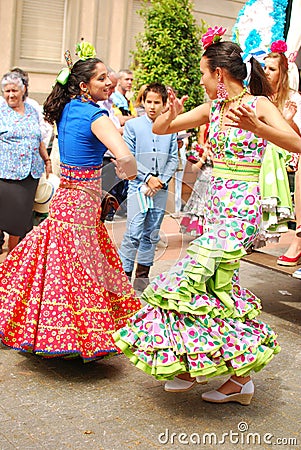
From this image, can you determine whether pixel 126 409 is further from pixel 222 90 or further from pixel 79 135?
pixel 222 90

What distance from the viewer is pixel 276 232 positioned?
5.74 meters

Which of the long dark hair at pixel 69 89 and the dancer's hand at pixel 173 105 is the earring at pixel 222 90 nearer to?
the dancer's hand at pixel 173 105

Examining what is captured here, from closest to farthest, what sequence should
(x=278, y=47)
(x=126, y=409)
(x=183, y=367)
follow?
(x=183, y=367) < (x=126, y=409) < (x=278, y=47)

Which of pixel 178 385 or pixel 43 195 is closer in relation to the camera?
pixel 178 385

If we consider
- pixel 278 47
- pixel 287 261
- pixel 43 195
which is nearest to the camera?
pixel 287 261

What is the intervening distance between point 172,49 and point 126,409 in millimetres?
7394

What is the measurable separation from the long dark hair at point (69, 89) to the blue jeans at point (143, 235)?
4.33 feet

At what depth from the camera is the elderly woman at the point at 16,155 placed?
6.67m

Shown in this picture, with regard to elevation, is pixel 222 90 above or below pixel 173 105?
above

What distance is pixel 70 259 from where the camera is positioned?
4.58 meters

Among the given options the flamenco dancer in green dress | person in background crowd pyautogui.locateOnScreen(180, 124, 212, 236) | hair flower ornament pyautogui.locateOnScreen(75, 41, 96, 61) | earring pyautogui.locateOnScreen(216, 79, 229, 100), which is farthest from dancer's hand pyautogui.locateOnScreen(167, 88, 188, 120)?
hair flower ornament pyautogui.locateOnScreen(75, 41, 96, 61)

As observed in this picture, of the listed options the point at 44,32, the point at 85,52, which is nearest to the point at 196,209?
the point at 85,52

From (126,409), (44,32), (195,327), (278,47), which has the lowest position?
(126,409)

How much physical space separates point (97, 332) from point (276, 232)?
1.88 m
